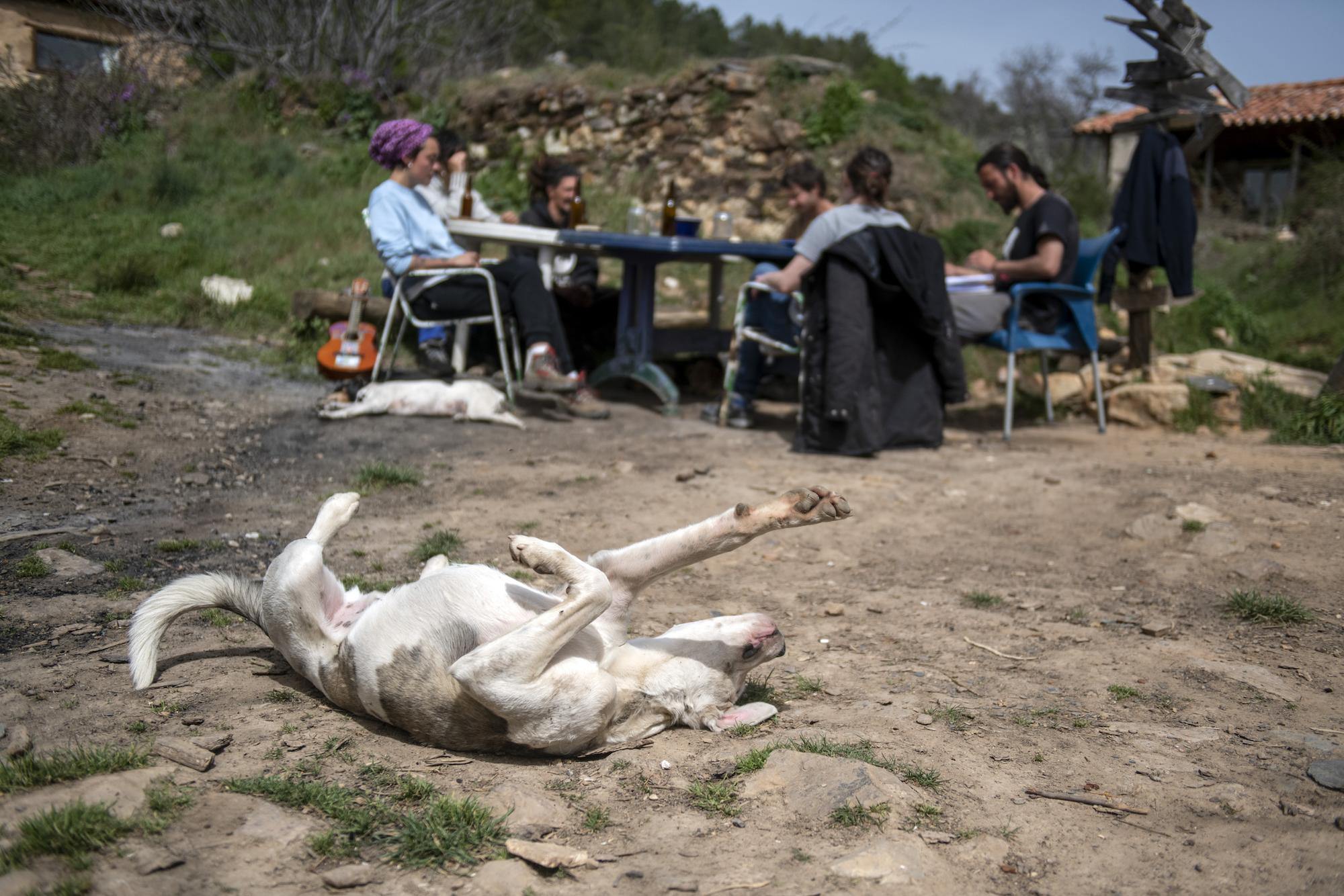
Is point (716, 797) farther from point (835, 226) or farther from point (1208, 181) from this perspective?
point (1208, 181)

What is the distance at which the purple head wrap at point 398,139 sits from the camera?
6.33 meters

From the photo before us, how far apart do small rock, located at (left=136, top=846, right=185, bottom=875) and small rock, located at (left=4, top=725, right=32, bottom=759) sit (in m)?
0.47

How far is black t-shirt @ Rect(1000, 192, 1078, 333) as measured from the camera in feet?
20.6

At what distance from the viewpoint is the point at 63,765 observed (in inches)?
80.4

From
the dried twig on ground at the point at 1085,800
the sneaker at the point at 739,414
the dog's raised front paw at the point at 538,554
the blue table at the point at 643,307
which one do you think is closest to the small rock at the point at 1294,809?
the dried twig on ground at the point at 1085,800

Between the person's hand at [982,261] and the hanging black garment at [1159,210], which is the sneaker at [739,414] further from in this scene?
the hanging black garment at [1159,210]

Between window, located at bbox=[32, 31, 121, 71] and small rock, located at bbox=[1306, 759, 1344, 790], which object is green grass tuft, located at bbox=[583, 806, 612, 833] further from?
window, located at bbox=[32, 31, 121, 71]

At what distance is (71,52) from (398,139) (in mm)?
9230

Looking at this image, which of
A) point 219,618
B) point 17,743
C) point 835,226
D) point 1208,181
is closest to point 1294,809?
point 17,743

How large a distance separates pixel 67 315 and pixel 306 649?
18.2 feet

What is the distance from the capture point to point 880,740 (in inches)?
96.7

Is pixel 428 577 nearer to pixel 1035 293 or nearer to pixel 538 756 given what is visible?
pixel 538 756

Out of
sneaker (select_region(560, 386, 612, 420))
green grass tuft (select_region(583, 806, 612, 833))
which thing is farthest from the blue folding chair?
green grass tuft (select_region(583, 806, 612, 833))

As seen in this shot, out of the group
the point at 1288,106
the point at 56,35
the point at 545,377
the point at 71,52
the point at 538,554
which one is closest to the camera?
the point at 538,554
